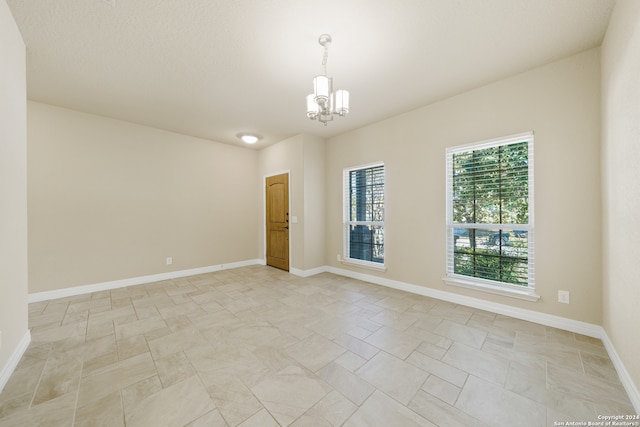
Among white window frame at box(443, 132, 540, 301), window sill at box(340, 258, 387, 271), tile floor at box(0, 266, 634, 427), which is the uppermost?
white window frame at box(443, 132, 540, 301)

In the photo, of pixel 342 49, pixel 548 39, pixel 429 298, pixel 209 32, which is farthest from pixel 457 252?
pixel 209 32

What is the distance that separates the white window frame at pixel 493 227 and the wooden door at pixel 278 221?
3.00m

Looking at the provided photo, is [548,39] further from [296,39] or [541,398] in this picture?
[541,398]

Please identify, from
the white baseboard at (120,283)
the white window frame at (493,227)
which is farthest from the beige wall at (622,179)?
the white baseboard at (120,283)

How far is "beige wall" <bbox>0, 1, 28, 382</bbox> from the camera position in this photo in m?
1.77

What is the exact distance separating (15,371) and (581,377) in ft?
13.8

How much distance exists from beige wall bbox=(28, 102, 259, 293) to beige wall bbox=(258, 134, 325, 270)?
1389 mm

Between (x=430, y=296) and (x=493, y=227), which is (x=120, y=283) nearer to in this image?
(x=430, y=296)

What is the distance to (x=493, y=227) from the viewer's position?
294 centimetres

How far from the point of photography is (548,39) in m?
2.21

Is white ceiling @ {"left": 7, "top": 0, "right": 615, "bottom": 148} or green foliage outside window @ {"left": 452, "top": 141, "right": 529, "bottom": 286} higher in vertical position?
white ceiling @ {"left": 7, "top": 0, "right": 615, "bottom": 148}

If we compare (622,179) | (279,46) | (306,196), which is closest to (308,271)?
(306,196)

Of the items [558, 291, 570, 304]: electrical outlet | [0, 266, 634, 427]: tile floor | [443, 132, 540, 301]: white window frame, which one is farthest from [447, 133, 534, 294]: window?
[0, 266, 634, 427]: tile floor

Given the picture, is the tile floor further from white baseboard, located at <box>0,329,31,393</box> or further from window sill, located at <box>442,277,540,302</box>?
window sill, located at <box>442,277,540,302</box>
